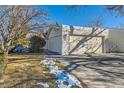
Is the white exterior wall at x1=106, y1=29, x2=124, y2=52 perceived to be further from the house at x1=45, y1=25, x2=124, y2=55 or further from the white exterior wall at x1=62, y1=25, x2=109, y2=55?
the white exterior wall at x1=62, y1=25, x2=109, y2=55

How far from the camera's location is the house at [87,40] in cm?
1873

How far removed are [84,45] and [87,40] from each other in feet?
2.01

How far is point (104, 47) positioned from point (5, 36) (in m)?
12.7

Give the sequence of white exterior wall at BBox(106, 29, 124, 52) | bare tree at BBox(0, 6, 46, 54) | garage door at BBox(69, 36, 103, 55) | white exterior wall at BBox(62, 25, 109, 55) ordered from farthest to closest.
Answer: white exterior wall at BBox(106, 29, 124, 52)
garage door at BBox(69, 36, 103, 55)
white exterior wall at BBox(62, 25, 109, 55)
bare tree at BBox(0, 6, 46, 54)

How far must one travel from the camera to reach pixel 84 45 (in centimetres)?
1995

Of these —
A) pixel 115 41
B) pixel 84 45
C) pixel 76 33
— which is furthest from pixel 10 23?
pixel 115 41

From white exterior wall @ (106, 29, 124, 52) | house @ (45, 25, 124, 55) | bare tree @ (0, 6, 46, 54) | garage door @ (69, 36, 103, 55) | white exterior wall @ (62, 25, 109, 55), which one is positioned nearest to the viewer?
bare tree @ (0, 6, 46, 54)

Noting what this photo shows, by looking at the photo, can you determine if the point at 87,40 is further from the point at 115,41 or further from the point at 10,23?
the point at 10,23

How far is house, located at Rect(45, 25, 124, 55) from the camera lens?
1873 centimetres

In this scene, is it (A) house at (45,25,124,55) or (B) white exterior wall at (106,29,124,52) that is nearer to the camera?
(A) house at (45,25,124,55)

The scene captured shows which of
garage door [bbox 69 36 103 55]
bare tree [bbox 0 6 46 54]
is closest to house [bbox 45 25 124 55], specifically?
garage door [bbox 69 36 103 55]

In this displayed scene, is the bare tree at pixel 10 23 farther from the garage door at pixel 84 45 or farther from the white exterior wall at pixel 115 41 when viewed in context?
the white exterior wall at pixel 115 41

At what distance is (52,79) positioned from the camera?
823cm
